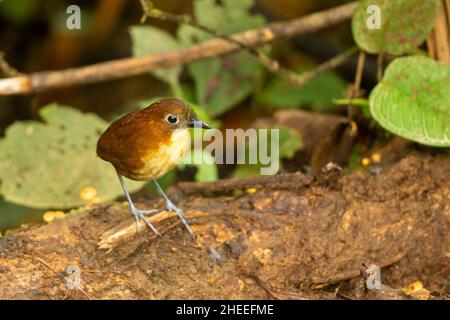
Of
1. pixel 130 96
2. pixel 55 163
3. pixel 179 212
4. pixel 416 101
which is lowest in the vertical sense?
pixel 179 212

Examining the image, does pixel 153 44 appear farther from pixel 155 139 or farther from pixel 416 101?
pixel 155 139

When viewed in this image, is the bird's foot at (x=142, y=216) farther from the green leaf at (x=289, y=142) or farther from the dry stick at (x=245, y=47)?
the green leaf at (x=289, y=142)

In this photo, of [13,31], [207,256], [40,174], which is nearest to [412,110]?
[207,256]

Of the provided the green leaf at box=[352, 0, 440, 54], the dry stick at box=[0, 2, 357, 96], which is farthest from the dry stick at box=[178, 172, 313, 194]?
the dry stick at box=[0, 2, 357, 96]

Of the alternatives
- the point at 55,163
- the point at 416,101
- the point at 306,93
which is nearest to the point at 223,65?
the point at 306,93

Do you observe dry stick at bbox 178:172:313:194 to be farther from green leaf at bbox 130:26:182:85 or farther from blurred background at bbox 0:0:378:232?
green leaf at bbox 130:26:182:85

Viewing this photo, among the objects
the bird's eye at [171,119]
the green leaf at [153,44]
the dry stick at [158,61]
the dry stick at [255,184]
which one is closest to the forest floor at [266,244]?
the dry stick at [255,184]
